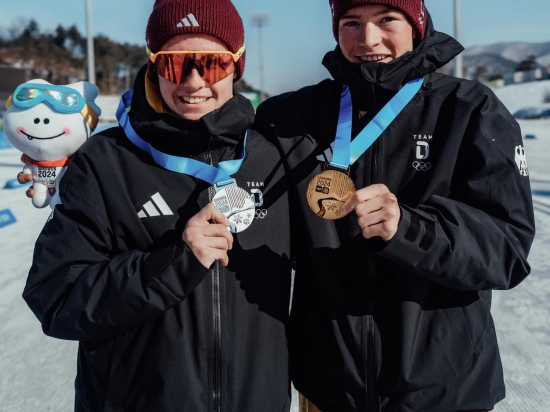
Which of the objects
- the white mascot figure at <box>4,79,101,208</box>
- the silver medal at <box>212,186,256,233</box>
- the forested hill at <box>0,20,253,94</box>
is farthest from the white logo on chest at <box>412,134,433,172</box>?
the forested hill at <box>0,20,253,94</box>

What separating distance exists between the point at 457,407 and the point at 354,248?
0.57 metres

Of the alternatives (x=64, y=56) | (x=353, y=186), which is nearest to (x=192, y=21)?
(x=353, y=186)

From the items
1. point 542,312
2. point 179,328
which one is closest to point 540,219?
point 542,312

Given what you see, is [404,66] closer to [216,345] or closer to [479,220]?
[479,220]

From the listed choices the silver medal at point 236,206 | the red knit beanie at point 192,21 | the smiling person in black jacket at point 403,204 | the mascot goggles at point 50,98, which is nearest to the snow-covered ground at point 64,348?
the smiling person in black jacket at point 403,204

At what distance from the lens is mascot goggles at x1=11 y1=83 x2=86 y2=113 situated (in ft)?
6.67

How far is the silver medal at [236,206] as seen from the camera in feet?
5.27

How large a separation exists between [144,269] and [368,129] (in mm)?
756

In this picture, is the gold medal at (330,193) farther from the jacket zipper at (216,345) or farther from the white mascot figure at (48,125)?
the white mascot figure at (48,125)

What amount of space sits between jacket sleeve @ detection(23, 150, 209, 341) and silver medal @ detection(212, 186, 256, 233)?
188 millimetres

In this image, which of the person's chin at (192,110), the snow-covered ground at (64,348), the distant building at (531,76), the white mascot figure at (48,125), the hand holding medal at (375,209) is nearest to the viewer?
the hand holding medal at (375,209)

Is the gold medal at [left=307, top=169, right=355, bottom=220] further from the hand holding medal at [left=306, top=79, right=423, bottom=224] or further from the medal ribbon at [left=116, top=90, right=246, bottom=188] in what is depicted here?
the medal ribbon at [left=116, top=90, right=246, bottom=188]

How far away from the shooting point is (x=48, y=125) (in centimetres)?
199

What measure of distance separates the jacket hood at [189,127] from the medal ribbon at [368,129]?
0.95 ft
